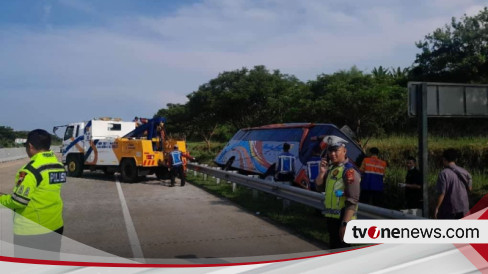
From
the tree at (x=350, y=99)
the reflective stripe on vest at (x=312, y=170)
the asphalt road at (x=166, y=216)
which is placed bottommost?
the asphalt road at (x=166, y=216)

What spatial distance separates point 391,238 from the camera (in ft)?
5.27

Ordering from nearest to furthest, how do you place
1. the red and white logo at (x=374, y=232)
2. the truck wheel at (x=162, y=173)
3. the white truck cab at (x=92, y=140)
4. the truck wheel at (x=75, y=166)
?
1. the red and white logo at (x=374, y=232)
2. the truck wheel at (x=162, y=173)
3. the white truck cab at (x=92, y=140)
4. the truck wheel at (x=75, y=166)

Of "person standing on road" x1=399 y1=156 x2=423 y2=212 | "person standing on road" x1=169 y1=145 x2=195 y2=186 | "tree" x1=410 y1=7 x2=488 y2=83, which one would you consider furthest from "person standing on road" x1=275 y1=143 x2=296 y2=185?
"tree" x1=410 y1=7 x2=488 y2=83

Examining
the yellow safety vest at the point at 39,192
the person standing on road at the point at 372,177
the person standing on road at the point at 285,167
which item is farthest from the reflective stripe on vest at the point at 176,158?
the yellow safety vest at the point at 39,192

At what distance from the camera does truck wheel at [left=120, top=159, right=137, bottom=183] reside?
44.7 feet

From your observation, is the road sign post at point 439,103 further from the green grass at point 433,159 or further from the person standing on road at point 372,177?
the person standing on road at point 372,177

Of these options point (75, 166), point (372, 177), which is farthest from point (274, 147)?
point (75, 166)

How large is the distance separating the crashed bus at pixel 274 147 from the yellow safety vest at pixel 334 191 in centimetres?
555

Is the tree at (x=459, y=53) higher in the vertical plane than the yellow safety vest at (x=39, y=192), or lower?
higher

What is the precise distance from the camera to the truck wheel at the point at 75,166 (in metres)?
15.4

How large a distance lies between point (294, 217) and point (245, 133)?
6.84m

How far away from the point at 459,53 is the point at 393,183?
6767 millimetres

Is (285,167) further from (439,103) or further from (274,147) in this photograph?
(439,103)

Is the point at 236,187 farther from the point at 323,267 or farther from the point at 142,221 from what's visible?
the point at 323,267
